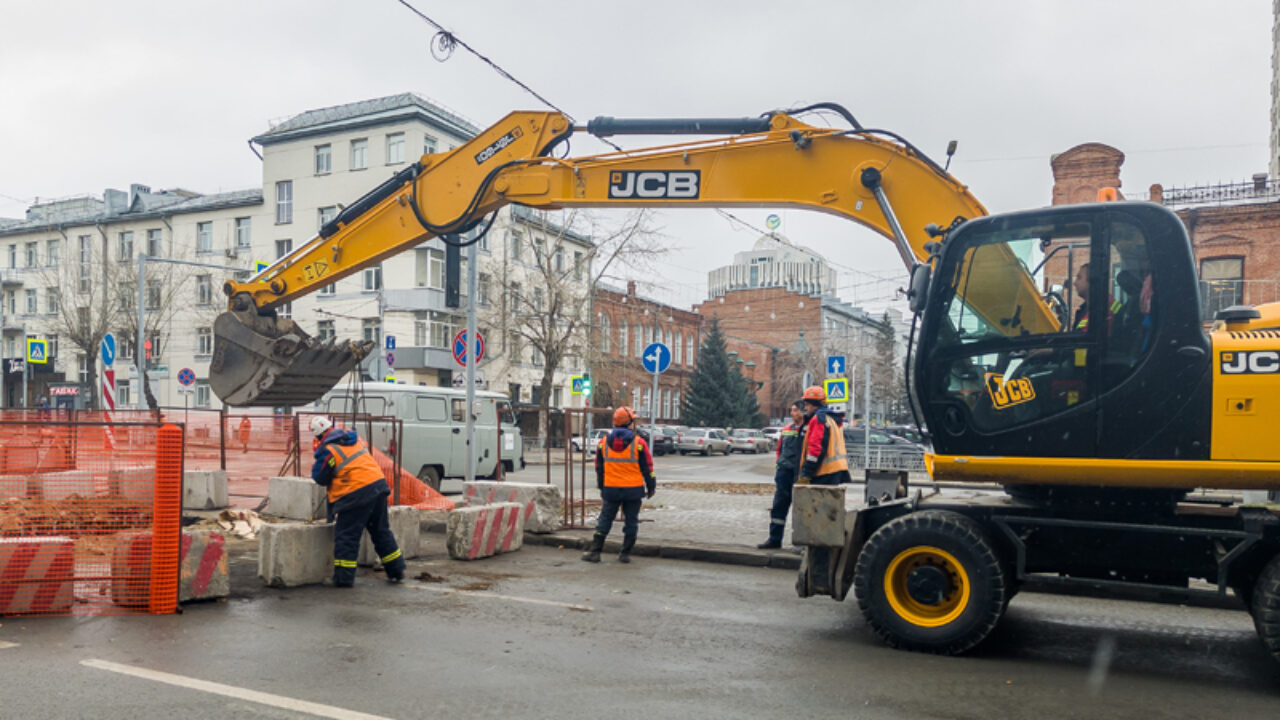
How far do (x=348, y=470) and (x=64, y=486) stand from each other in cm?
234

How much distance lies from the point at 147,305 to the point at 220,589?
127 feet

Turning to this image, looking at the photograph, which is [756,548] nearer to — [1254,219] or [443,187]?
[443,187]

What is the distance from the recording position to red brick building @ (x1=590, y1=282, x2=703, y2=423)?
1866 inches

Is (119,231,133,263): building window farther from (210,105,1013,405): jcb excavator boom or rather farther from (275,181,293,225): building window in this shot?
(210,105,1013,405): jcb excavator boom

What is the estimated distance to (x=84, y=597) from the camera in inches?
297

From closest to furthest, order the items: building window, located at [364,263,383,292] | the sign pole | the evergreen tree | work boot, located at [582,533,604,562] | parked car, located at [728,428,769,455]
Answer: work boot, located at [582,533,604,562] < the sign pole < building window, located at [364,263,383,292] < parked car, located at [728,428,769,455] < the evergreen tree

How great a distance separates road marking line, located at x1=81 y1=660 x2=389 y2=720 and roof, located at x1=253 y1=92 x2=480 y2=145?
1514 inches

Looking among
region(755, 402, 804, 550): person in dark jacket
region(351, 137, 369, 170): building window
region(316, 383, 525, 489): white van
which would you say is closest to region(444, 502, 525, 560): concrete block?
region(755, 402, 804, 550): person in dark jacket

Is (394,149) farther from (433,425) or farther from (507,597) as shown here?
(507,597)

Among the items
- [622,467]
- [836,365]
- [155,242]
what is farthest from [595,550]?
[155,242]

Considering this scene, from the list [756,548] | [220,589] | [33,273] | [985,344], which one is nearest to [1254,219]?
[756,548]

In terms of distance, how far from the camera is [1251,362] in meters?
5.68

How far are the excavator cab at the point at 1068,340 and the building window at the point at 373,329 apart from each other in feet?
124

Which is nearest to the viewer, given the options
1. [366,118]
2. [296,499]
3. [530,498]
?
[530,498]
